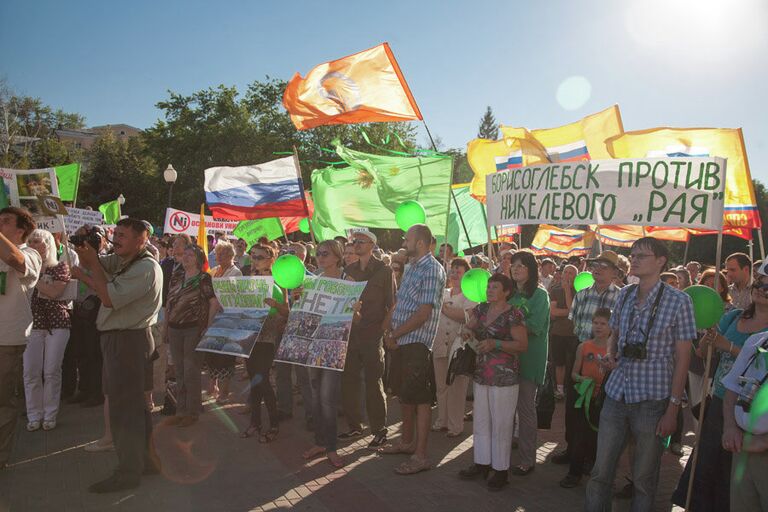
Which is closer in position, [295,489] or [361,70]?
[295,489]

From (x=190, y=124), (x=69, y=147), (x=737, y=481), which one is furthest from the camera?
(x=69, y=147)

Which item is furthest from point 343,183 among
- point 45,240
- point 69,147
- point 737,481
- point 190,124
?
point 69,147

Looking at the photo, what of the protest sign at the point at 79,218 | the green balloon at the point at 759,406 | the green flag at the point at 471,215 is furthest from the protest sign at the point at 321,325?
the protest sign at the point at 79,218

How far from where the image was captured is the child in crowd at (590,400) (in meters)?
5.13

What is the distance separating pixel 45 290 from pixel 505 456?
4.91 metres

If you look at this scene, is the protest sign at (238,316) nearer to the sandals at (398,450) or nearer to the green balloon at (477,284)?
the sandals at (398,450)

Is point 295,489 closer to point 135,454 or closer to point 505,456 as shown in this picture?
point 135,454

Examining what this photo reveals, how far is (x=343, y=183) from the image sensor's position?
9.48 meters

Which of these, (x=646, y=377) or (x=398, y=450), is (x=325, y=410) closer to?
(x=398, y=450)

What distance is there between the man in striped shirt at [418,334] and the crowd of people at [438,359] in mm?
14

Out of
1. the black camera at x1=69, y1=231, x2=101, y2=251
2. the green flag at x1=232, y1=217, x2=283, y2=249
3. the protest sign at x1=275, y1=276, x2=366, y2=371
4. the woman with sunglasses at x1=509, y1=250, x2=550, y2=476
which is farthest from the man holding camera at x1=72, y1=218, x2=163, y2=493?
the green flag at x1=232, y1=217, x2=283, y2=249

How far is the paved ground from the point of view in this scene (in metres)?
4.62

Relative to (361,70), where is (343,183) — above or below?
below

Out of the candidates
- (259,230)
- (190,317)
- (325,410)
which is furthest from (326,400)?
(259,230)
